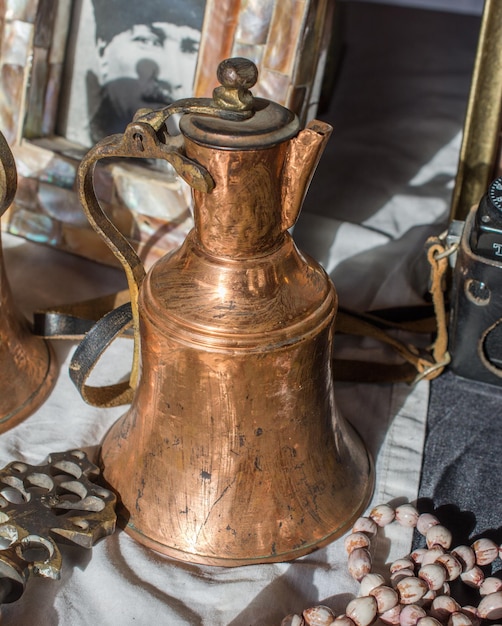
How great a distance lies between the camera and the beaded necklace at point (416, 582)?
0.75 m

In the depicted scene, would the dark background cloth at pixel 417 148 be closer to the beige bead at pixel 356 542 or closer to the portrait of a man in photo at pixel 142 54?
the beige bead at pixel 356 542

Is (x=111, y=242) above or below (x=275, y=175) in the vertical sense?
below

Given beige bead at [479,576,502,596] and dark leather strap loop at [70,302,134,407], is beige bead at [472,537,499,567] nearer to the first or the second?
beige bead at [479,576,502,596]

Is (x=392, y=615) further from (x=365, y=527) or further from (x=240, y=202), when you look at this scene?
(x=240, y=202)

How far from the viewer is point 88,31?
1.12m

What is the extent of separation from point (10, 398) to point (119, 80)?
1.44 ft

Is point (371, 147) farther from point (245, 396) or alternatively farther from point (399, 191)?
point (245, 396)

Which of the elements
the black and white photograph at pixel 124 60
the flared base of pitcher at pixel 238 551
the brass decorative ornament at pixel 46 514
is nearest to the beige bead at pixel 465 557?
the flared base of pitcher at pixel 238 551

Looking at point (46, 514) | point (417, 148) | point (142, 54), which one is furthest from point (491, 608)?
point (417, 148)

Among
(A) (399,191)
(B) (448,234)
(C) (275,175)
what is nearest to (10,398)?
(C) (275,175)

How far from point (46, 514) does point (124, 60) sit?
1.98ft

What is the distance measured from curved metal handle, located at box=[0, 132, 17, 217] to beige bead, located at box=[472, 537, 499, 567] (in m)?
0.55

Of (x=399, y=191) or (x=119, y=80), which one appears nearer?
(x=119, y=80)

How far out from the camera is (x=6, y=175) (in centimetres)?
82
